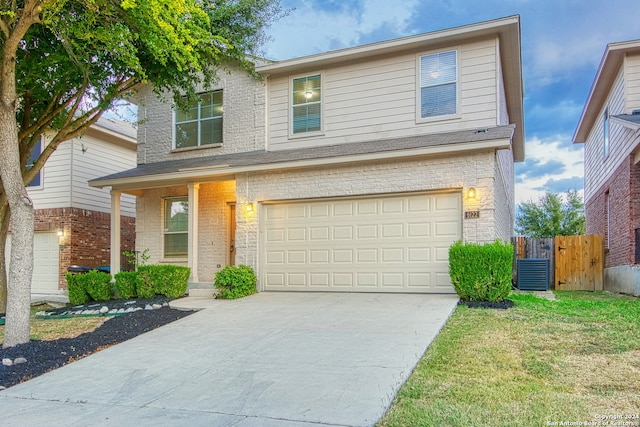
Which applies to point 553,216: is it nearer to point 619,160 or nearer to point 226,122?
point 619,160

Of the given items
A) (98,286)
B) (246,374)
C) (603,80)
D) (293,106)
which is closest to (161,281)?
(98,286)

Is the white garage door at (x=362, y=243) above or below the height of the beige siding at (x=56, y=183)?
below

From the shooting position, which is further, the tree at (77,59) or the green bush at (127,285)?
the green bush at (127,285)

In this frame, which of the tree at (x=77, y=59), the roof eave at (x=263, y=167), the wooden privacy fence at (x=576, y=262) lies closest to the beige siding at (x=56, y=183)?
the roof eave at (x=263, y=167)

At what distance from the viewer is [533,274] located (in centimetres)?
1222

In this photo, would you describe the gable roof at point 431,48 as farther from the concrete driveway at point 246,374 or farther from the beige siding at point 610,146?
the concrete driveway at point 246,374

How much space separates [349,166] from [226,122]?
4.02 metres

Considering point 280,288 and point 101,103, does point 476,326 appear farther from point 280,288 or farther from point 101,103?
point 101,103

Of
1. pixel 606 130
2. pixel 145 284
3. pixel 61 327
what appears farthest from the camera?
pixel 606 130

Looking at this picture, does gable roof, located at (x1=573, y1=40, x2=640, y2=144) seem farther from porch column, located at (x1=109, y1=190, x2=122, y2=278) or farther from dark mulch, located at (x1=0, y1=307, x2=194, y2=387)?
porch column, located at (x1=109, y1=190, x2=122, y2=278)

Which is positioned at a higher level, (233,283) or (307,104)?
(307,104)

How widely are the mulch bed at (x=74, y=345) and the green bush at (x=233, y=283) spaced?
148cm

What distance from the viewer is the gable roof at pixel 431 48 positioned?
32.4ft

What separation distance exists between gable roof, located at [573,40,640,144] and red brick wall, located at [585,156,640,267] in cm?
265
